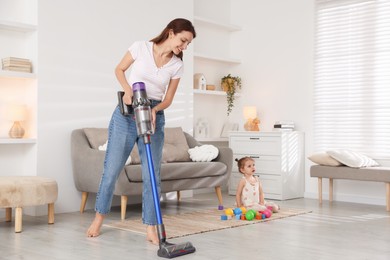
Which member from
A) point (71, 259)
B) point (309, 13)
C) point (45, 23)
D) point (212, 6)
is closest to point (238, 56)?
point (212, 6)

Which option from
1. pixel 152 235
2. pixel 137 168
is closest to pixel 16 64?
pixel 137 168

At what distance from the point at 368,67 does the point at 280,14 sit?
4.28 feet

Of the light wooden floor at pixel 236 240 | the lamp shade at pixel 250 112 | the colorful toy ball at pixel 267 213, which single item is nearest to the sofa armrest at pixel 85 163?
the light wooden floor at pixel 236 240

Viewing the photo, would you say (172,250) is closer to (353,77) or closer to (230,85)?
(353,77)

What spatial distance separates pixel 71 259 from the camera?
2664 mm

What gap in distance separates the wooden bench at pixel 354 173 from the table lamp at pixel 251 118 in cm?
101

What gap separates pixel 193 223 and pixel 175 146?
1.22 m

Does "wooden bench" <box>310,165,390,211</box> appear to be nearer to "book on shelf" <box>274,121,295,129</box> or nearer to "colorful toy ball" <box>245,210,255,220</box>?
"book on shelf" <box>274,121,295,129</box>

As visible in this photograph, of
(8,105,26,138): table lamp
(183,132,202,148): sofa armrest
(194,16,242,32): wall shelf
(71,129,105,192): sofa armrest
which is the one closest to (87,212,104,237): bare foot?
(71,129,105,192): sofa armrest

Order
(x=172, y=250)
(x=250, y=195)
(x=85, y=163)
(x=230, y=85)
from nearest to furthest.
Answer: (x=172, y=250)
(x=85, y=163)
(x=250, y=195)
(x=230, y=85)

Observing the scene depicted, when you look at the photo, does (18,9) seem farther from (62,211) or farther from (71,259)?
(71,259)

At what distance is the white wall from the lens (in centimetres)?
424

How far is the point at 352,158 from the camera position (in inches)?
186

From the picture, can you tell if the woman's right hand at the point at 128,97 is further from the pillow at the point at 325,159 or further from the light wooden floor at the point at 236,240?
the pillow at the point at 325,159
